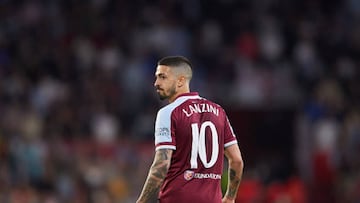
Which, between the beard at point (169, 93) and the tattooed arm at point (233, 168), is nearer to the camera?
the beard at point (169, 93)

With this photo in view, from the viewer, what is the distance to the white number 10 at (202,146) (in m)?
8.93

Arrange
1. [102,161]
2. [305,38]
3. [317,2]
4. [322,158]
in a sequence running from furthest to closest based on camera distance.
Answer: [317,2] → [305,38] → [322,158] → [102,161]

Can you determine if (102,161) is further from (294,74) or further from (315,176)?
(294,74)

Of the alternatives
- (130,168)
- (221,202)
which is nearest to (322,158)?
(130,168)

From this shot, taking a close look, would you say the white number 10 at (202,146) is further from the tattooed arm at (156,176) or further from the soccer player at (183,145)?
the tattooed arm at (156,176)

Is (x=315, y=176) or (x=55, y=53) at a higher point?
(x=55, y=53)

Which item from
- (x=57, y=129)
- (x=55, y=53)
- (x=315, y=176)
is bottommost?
(x=315, y=176)

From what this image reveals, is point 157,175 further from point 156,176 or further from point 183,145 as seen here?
point 183,145

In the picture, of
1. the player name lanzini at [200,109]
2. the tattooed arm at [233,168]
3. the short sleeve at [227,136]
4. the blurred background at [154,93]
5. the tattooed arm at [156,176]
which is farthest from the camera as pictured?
the blurred background at [154,93]

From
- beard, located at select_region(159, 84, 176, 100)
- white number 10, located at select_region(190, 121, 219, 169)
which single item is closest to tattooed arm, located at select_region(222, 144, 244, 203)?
white number 10, located at select_region(190, 121, 219, 169)

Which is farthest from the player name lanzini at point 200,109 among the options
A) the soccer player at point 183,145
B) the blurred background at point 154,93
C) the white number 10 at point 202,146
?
the blurred background at point 154,93

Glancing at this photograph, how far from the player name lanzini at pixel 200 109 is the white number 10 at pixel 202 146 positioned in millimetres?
102

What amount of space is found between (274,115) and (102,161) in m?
3.77

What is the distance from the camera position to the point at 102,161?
16047 mm
